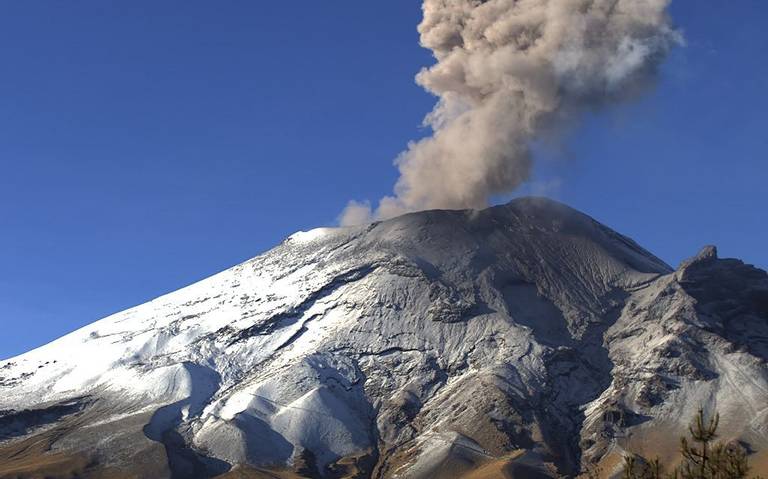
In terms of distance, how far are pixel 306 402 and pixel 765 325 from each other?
260ft

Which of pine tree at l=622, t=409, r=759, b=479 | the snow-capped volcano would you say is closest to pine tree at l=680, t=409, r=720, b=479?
pine tree at l=622, t=409, r=759, b=479

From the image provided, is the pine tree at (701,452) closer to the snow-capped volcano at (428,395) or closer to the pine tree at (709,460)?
the pine tree at (709,460)

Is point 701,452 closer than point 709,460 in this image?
No

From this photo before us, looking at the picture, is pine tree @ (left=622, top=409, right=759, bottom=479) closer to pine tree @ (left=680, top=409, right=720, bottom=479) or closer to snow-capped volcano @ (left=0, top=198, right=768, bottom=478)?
pine tree @ (left=680, top=409, right=720, bottom=479)

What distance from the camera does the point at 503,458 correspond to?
156000mm

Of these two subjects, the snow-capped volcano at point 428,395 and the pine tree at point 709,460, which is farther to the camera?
the snow-capped volcano at point 428,395

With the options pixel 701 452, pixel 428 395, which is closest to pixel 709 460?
pixel 701 452

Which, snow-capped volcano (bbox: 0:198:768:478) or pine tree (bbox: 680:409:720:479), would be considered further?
snow-capped volcano (bbox: 0:198:768:478)

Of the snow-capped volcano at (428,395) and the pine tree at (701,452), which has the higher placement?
the snow-capped volcano at (428,395)

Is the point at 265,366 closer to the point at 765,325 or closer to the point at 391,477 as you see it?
the point at 391,477

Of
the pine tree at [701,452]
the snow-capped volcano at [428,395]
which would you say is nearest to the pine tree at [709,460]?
the pine tree at [701,452]

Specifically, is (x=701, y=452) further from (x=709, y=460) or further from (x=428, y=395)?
(x=428, y=395)

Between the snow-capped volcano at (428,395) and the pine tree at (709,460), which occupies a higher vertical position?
the snow-capped volcano at (428,395)

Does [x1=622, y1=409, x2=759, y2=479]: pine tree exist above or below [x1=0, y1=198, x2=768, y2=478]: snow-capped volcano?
below
